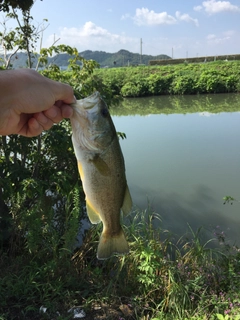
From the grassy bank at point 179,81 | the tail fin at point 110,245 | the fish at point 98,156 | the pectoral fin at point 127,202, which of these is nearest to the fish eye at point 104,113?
the fish at point 98,156

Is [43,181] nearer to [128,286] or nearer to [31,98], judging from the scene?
[128,286]

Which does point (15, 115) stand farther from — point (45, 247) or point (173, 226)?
point (173, 226)

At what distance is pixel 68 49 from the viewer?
15.3 feet

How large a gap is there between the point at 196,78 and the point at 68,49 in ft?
71.2

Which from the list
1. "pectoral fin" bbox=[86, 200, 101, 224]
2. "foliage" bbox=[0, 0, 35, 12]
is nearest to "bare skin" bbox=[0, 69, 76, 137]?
"pectoral fin" bbox=[86, 200, 101, 224]

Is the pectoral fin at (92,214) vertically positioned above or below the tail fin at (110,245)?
above

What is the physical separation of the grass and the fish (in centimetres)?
164

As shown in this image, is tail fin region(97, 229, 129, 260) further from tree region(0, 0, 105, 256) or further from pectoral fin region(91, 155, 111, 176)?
tree region(0, 0, 105, 256)

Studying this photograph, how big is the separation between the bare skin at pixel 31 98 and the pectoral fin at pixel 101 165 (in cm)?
29

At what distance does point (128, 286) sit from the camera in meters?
3.34

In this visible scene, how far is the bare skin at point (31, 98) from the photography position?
5.37 ft

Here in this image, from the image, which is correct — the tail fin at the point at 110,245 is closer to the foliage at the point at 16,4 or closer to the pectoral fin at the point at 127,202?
the pectoral fin at the point at 127,202

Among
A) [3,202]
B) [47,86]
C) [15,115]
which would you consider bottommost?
[3,202]

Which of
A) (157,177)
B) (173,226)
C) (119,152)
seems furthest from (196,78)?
(119,152)
